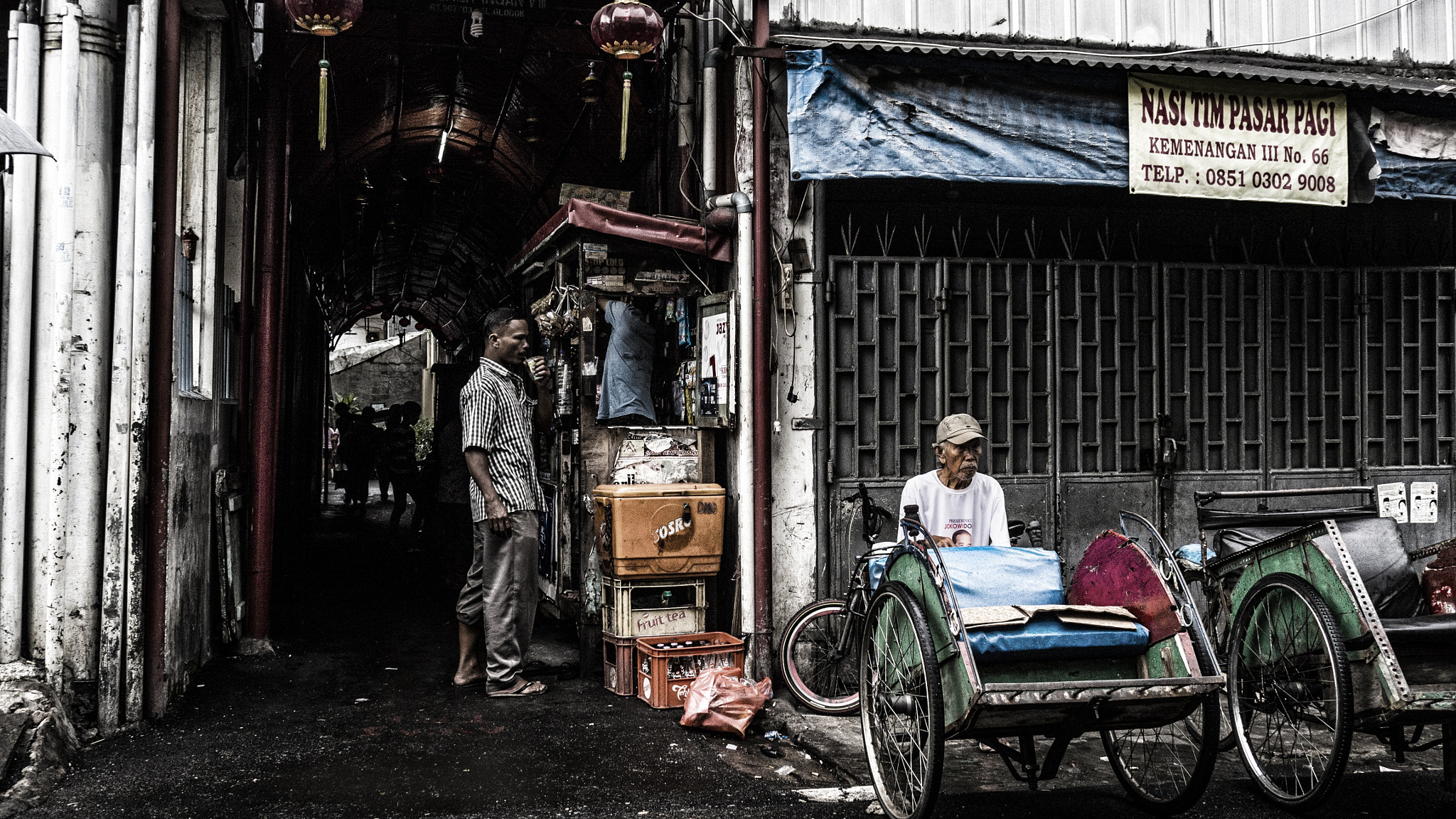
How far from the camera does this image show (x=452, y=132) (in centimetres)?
1317

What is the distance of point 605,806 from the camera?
186 inches

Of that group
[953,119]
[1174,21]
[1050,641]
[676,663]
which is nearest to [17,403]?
[676,663]

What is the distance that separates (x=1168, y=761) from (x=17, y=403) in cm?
615

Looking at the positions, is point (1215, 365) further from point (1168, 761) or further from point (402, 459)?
point (402, 459)

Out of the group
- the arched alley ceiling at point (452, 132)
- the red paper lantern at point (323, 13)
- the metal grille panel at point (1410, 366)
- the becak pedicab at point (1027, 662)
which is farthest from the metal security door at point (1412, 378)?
the red paper lantern at point (323, 13)

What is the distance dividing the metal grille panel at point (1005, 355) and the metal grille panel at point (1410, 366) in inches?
101

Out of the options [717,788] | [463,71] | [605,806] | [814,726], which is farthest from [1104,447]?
[463,71]

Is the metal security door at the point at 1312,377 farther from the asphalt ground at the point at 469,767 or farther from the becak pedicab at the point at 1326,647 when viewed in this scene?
the asphalt ground at the point at 469,767

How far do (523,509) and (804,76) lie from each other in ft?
10.5

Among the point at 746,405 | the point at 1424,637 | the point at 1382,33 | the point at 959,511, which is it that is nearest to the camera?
the point at 1424,637

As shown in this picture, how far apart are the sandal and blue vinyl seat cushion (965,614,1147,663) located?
336cm

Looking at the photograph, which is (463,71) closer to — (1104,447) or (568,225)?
(568,225)

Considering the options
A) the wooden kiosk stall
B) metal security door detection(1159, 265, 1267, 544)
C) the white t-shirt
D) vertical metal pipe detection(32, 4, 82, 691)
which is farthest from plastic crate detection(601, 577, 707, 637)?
metal security door detection(1159, 265, 1267, 544)

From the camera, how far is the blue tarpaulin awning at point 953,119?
21.5 feet
